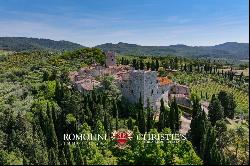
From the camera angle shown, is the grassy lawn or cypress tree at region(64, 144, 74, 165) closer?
cypress tree at region(64, 144, 74, 165)

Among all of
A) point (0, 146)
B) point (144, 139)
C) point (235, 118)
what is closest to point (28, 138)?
point (0, 146)

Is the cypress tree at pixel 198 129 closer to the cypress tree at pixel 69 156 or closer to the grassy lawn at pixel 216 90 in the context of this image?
Result: the cypress tree at pixel 69 156

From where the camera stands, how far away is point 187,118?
91.7 m

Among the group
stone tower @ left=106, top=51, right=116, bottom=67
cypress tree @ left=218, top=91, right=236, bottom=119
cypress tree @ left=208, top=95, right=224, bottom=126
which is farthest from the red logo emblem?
stone tower @ left=106, top=51, right=116, bottom=67

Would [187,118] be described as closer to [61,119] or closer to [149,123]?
[149,123]

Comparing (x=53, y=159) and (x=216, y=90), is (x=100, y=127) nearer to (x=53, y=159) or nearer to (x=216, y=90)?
(x=53, y=159)

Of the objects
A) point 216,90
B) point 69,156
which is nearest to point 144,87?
point 69,156

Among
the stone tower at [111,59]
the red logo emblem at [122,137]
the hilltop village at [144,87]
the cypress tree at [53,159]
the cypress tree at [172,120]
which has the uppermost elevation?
the stone tower at [111,59]

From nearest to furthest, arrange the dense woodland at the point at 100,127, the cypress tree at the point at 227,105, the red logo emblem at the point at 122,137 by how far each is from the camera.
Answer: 1. the dense woodland at the point at 100,127
2. the red logo emblem at the point at 122,137
3. the cypress tree at the point at 227,105

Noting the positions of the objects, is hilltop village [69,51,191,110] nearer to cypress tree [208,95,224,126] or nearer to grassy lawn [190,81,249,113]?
cypress tree [208,95,224,126]

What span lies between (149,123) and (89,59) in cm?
8467

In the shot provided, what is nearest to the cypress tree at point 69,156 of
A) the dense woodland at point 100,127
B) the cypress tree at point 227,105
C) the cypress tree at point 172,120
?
the dense woodland at point 100,127

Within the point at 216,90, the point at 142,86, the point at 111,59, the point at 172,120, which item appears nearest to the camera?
the point at 172,120

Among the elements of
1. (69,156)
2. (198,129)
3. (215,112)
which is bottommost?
(69,156)
